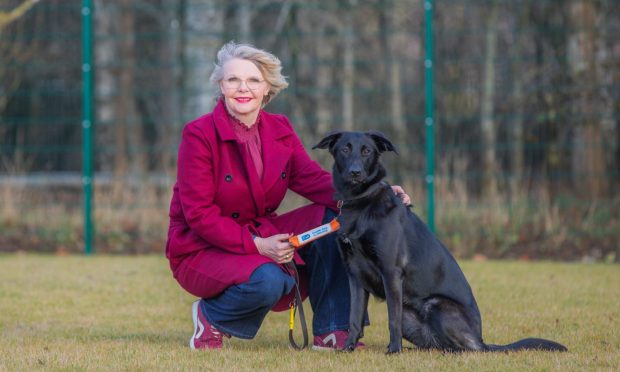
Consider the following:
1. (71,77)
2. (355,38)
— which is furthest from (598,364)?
(71,77)

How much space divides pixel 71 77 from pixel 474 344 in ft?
46.9

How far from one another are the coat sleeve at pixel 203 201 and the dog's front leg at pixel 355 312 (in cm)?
48

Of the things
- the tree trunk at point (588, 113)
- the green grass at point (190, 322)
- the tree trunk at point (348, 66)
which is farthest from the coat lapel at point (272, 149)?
the tree trunk at point (348, 66)

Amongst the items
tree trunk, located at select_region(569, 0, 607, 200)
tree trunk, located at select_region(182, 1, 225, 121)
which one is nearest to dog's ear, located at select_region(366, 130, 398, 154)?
tree trunk, located at select_region(569, 0, 607, 200)

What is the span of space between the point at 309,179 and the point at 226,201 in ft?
1.57

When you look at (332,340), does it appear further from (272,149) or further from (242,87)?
(242,87)

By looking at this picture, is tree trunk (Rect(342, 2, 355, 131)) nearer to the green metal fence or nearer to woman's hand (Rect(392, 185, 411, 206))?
the green metal fence

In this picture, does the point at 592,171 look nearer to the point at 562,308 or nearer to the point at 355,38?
the point at 562,308

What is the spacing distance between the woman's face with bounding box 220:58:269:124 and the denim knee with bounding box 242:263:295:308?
74 cm

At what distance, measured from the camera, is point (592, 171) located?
876cm

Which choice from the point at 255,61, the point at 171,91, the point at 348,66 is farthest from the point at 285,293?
the point at 348,66

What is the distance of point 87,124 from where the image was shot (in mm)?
8438

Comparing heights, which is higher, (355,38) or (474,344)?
(355,38)

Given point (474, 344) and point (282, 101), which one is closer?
point (474, 344)
